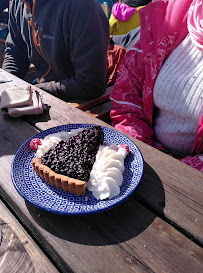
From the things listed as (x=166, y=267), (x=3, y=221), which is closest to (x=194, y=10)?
(x=166, y=267)

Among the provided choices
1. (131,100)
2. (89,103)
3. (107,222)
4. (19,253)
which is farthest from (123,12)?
(19,253)

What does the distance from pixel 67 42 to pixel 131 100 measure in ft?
3.01

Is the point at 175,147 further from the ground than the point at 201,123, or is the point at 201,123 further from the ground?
the point at 201,123

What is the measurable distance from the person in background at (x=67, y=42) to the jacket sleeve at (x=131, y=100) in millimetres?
457

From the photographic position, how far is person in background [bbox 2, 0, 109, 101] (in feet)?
6.50

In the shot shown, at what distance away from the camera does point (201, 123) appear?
1385 mm

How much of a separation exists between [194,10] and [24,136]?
1.25 meters

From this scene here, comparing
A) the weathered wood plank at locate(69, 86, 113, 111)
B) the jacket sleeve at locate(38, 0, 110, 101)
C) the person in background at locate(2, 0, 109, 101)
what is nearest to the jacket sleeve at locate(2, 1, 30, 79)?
the person in background at locate(2, 0, 109, 101)

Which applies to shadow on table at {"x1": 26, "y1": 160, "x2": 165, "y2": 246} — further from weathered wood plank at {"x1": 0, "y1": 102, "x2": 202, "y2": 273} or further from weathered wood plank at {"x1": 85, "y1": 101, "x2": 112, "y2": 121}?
weathered wood plank at {"x1": 85, "y1": 101, "x2": 112, "y2": 121}

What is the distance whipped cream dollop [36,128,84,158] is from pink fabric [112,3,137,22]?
3.04m

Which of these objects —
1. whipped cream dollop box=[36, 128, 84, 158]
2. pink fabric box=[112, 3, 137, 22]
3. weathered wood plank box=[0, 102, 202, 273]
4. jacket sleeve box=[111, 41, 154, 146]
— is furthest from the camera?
pink fabric box=[112, 3, 137, 22]

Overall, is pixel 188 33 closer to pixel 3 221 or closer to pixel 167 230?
pixel 167 230

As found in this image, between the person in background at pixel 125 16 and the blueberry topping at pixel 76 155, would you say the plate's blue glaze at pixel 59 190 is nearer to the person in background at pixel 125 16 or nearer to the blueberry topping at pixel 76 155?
the blueberry topping at pixel 76 155

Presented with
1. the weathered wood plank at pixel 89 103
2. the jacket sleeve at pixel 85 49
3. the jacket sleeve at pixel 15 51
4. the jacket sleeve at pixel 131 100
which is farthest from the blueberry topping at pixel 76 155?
the jacket sleeve at pixel 15 51
